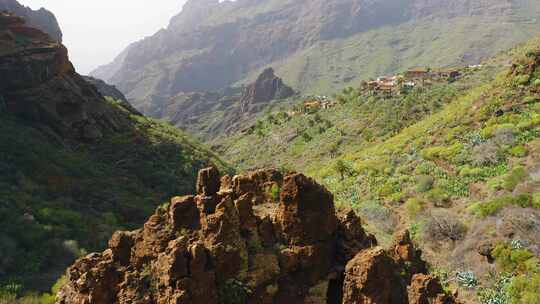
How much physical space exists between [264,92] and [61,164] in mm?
138193

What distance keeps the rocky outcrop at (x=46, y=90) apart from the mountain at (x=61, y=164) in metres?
0.09

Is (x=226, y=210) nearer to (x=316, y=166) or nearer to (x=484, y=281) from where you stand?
(x=484, y=281)

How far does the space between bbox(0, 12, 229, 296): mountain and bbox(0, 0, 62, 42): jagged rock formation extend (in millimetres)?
83530

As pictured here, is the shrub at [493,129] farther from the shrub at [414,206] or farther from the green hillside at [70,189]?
the green hillside at [70,189]

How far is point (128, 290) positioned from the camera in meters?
8.55

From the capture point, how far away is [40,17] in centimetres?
12900

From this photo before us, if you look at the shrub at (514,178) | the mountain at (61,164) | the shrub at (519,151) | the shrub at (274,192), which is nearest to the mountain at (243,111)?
the mountain at (61,164)

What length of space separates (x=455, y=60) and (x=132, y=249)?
18541 centimetres

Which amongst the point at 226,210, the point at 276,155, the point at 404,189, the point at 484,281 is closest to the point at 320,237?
the point at 226,210

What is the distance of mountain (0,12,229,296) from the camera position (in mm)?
20172

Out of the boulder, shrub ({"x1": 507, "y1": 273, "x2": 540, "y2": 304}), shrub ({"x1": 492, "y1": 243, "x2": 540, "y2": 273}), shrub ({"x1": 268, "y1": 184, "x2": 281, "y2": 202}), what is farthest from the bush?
the boulder

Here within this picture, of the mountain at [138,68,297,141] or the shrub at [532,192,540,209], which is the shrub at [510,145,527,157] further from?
the mountain at [138,68,297,141]

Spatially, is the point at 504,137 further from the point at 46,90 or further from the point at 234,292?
the point at 46,90

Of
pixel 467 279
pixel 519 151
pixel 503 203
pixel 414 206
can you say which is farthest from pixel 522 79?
pixel 467 279
